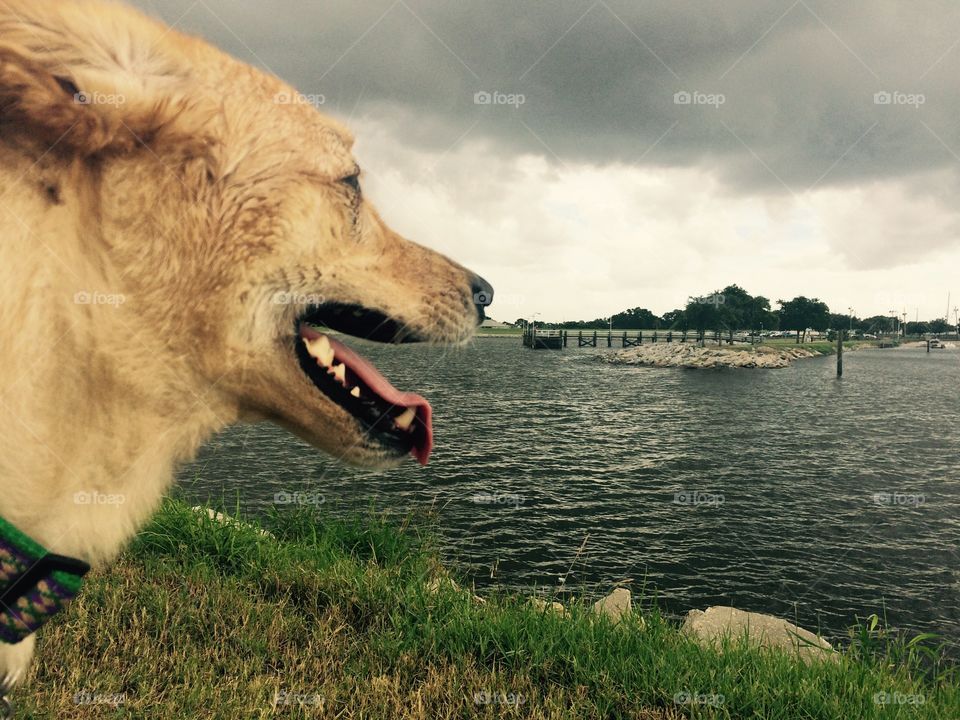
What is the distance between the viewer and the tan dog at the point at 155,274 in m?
1.50

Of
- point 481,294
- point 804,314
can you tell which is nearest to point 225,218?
point 481,294

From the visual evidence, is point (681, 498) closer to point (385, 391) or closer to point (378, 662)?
point (378, 662)

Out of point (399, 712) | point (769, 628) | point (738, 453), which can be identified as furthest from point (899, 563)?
point (399, 712)

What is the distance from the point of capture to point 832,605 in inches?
510

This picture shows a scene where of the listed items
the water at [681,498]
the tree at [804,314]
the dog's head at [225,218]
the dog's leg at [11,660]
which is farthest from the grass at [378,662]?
the tree at [804,314]

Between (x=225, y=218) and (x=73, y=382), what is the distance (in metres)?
0.59

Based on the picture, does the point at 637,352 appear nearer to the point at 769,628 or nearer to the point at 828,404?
the point at 828,404

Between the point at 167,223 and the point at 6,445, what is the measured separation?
0.68 metres

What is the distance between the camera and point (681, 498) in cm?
2011

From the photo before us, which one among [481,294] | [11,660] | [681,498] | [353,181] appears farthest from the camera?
[681,498]

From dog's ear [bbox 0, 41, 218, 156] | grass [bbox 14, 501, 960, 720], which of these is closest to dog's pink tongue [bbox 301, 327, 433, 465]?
dog's ear [bbox 0, 41, 218, 156]

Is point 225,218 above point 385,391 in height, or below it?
above

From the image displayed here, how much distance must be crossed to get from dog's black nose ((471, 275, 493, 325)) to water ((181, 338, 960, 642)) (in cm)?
24

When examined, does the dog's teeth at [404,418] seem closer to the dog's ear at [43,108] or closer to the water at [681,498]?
the water at [681,498]
